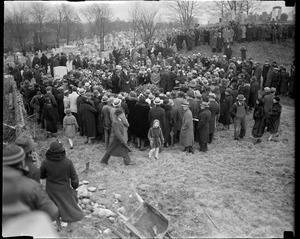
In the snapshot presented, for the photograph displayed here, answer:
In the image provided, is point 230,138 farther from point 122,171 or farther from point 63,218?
point 63,218

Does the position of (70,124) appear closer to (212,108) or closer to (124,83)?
(212,108)

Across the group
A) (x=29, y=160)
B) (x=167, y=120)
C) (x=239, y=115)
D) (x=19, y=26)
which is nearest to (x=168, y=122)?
(x=167, y=120)

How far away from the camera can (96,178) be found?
838 centimetres

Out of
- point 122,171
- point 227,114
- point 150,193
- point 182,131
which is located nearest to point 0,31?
point 150,193

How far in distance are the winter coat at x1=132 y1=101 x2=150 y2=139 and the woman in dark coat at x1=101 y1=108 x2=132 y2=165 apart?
1072 mm

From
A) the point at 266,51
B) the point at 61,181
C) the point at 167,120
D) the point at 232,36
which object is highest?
the point at 232,36

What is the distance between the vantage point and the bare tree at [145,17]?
33531 mm

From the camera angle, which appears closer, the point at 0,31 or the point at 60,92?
the point at 0,31

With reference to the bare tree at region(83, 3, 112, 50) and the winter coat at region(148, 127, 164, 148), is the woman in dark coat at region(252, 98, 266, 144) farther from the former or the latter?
the bare tree at region(83, 3, 112, 50)

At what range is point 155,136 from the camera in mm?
9516

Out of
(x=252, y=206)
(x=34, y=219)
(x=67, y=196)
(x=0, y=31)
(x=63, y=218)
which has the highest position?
(x=0, y=31)

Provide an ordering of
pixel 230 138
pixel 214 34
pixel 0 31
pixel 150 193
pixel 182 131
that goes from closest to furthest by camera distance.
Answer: pixel 0 31, pixel 150 193, pixel 182 131, pixel 230 138, pixel 214 34

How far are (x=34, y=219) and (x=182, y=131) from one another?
6535 mm

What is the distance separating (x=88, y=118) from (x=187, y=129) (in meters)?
3.12
